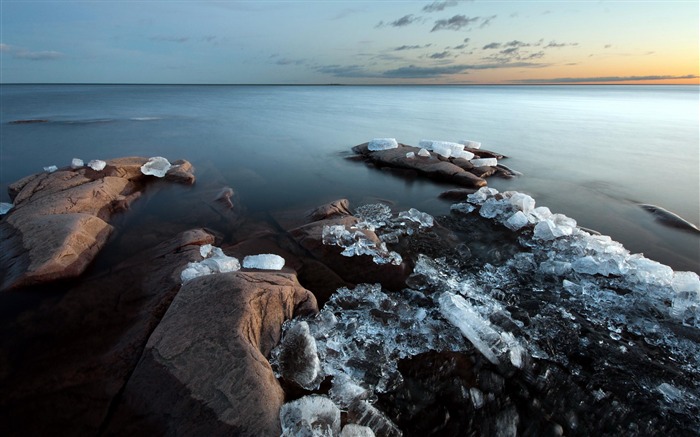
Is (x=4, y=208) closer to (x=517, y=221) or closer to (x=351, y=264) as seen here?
(x=351, y=264)

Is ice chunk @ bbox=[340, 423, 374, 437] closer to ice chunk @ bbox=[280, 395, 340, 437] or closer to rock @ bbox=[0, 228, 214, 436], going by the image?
ice chunk @ bbox=[280, 395, 340, 437]

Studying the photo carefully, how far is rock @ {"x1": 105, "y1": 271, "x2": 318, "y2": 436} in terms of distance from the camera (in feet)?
9.98

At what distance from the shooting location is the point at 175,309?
409 centimetres

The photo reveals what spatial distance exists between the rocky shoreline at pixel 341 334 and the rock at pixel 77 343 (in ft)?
0.07

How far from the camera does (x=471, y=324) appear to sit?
440 cm

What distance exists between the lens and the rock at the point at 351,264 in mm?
5828

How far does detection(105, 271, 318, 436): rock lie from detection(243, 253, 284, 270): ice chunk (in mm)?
1232

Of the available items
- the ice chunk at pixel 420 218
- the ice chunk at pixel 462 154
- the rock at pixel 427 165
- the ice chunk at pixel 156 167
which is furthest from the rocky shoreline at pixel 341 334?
the ice chunk at pixel 462 154

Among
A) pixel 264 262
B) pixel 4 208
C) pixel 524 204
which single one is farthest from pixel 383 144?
pixel 4 208

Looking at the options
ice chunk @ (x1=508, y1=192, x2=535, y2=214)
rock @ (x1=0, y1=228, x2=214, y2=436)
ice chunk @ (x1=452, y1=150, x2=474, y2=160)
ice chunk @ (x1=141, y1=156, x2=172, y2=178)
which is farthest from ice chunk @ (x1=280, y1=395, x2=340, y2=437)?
ice chunk @ (x1=452, y1=150, x2=474, y2=160)

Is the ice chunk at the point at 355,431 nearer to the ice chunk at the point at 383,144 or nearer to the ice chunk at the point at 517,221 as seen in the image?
the ice chunk at the point at 517,221

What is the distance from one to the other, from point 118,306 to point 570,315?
641 cm

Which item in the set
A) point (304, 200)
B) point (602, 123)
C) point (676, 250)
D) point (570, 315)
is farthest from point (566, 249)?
point (602, 123)

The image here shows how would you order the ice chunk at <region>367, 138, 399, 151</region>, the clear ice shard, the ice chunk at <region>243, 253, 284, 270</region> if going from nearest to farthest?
1. the clear ice shard
2. the ice chunk at <region>243, 253, 284, 270</region>
3. the ice chunk at <region>367, 138, 399, 151</region>
